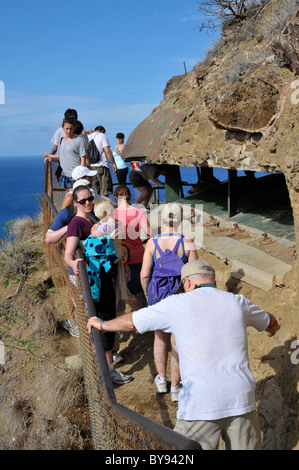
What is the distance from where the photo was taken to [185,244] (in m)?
4.68

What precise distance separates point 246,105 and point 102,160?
3405 mm

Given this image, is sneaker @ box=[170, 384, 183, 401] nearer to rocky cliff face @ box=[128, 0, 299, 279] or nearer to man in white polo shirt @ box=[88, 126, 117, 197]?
rocky cliff face @ box=[128, 0, 299, 279]

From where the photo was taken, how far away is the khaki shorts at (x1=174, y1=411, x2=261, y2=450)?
2.96 metres

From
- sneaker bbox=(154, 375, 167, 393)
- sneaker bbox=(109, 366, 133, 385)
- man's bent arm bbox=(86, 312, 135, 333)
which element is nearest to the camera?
man's bent arm bbox=(86, 312, 135, 333)

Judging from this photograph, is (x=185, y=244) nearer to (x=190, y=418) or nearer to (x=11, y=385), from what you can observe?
(x=190, y=418)

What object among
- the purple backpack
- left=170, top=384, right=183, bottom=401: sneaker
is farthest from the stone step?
left=170, top=384, right=183, bottom=401: sneaker

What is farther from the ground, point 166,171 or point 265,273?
point 166,171

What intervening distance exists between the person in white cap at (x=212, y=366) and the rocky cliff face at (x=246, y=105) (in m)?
1.81

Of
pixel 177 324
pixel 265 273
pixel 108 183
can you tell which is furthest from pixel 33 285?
pixel 177 324

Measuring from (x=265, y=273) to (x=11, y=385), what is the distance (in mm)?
4693

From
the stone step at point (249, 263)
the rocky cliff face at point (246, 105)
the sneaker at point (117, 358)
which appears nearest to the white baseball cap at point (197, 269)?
the rocky cliff face at point (246, 105)

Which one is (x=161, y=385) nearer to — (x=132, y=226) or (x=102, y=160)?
(x=132, y=226)

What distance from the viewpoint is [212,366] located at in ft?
9.70

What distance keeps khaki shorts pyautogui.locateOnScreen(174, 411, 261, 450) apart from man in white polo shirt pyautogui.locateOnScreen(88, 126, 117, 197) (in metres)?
7.09
